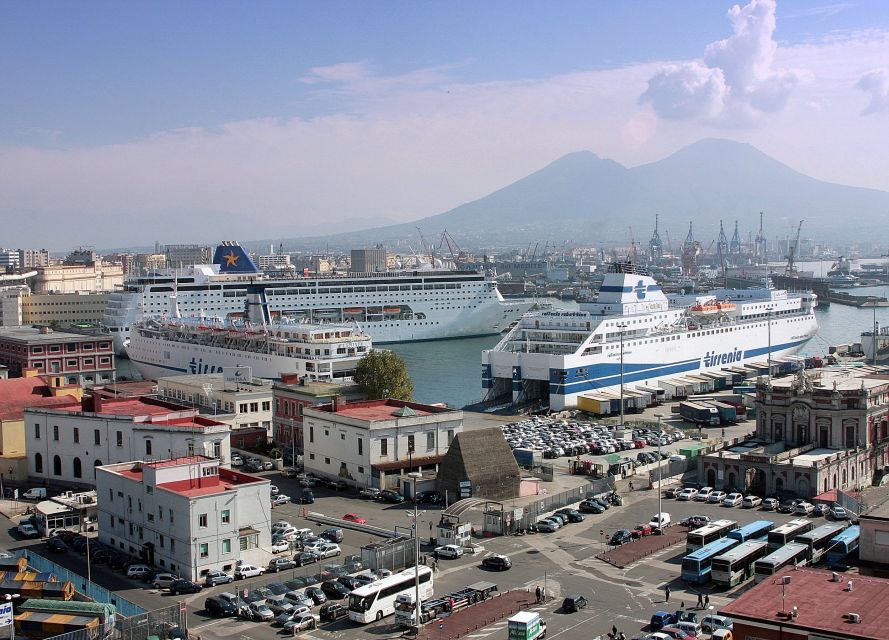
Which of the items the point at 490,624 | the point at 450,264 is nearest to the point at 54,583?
the point at 490,624

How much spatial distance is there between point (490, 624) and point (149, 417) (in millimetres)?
8422

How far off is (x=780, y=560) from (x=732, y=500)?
423cm

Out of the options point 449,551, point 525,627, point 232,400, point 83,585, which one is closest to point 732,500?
point 449,551

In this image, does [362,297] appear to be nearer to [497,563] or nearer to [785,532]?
[497,563]

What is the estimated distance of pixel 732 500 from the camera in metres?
16.2

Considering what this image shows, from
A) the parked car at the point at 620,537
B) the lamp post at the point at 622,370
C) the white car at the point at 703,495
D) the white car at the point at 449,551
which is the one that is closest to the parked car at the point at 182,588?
the white car at the point at 449,551

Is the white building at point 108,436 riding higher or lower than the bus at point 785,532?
higher

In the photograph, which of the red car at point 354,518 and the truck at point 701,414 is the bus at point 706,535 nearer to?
the red car at point 354,518

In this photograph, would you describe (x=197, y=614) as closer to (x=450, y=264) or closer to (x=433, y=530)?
(x=433, y=530)

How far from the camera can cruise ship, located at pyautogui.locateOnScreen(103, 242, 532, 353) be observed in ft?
147

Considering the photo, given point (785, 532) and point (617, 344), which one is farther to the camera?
point (617, 344)

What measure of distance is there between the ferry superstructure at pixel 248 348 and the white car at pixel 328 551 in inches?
447

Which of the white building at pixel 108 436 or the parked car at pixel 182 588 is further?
the white building at pixel 108 436

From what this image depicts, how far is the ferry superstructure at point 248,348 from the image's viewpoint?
28438 millimetres
